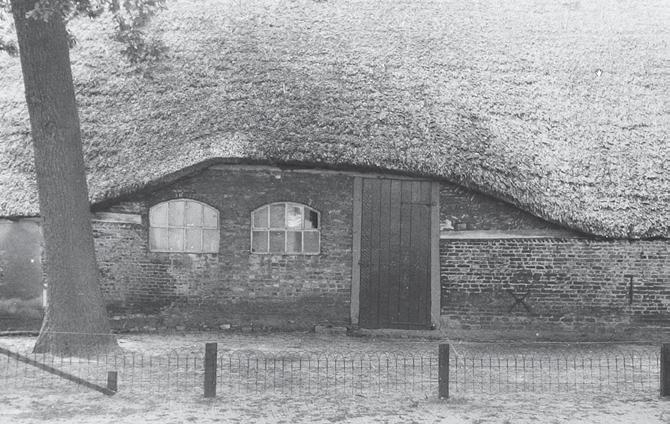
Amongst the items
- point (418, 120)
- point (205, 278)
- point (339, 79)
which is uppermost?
point (339, 79)

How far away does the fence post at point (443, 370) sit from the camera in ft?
22.7

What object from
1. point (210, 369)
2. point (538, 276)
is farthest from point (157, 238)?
point (538, 276)

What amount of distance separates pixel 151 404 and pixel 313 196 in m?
5.29

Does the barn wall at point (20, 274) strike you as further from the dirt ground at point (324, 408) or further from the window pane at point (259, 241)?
the dirt ground at point (324, 408)

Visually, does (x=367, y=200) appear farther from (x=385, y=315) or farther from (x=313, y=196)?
(x=385, y=315)

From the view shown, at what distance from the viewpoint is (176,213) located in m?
11.4

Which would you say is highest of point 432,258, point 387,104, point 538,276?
point 387,104

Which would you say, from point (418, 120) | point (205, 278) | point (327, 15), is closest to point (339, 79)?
point (418, 120)

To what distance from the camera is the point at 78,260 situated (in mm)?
8695

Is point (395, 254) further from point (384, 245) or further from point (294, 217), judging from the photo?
point (294, 217)

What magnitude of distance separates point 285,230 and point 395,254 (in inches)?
68.2

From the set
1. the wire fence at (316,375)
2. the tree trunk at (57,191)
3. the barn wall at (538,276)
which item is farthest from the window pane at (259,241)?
the tree trunk at (57,191)

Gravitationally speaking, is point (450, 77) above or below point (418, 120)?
above

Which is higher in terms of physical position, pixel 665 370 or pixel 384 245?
pixel 384 245
